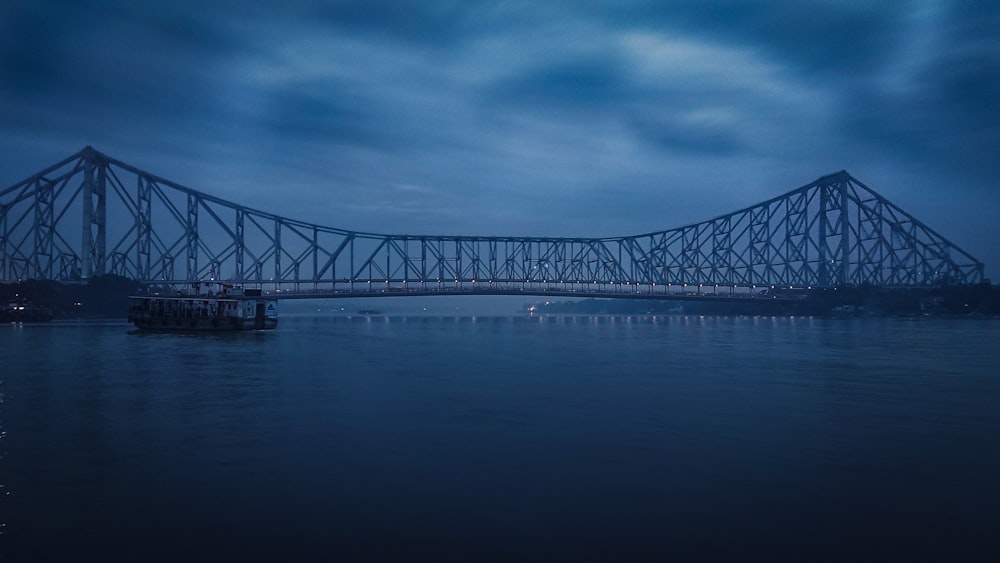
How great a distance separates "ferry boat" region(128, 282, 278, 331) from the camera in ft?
174

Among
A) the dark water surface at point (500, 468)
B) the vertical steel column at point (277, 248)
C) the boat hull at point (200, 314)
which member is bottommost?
the dark water surface at point (500, 468)

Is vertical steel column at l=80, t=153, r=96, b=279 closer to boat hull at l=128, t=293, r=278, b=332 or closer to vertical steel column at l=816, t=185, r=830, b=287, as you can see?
boat hull at l=128, t=293, r=278, b=332

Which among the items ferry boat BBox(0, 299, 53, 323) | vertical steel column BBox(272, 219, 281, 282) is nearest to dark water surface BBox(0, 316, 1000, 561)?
ferry boat BBox(0, 299, 53, 323)

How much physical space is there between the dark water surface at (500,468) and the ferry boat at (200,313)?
33704mm

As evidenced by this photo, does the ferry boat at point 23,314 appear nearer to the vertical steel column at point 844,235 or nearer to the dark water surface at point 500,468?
the dark water surface at point 500,468

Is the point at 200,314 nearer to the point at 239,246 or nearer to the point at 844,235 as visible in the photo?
the point at 239,246

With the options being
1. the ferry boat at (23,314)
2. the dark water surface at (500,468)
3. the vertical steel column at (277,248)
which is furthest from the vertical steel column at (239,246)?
the dark water surface at (500,468)

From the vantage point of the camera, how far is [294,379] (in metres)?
20.6

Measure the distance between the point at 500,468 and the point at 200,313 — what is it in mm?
52027

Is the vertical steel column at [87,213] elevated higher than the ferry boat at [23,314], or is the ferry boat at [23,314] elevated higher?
the vertical steel column at [87,213]

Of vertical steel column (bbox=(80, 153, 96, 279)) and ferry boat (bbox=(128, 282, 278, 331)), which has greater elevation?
vertical steel column (bbox=(80, 153, 96, 279))

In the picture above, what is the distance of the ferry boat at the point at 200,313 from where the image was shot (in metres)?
52.9

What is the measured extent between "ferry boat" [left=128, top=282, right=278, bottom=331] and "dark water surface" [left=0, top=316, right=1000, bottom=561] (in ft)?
111

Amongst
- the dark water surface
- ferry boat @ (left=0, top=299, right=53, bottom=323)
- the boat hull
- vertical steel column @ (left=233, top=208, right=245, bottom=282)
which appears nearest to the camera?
the dark water surface
